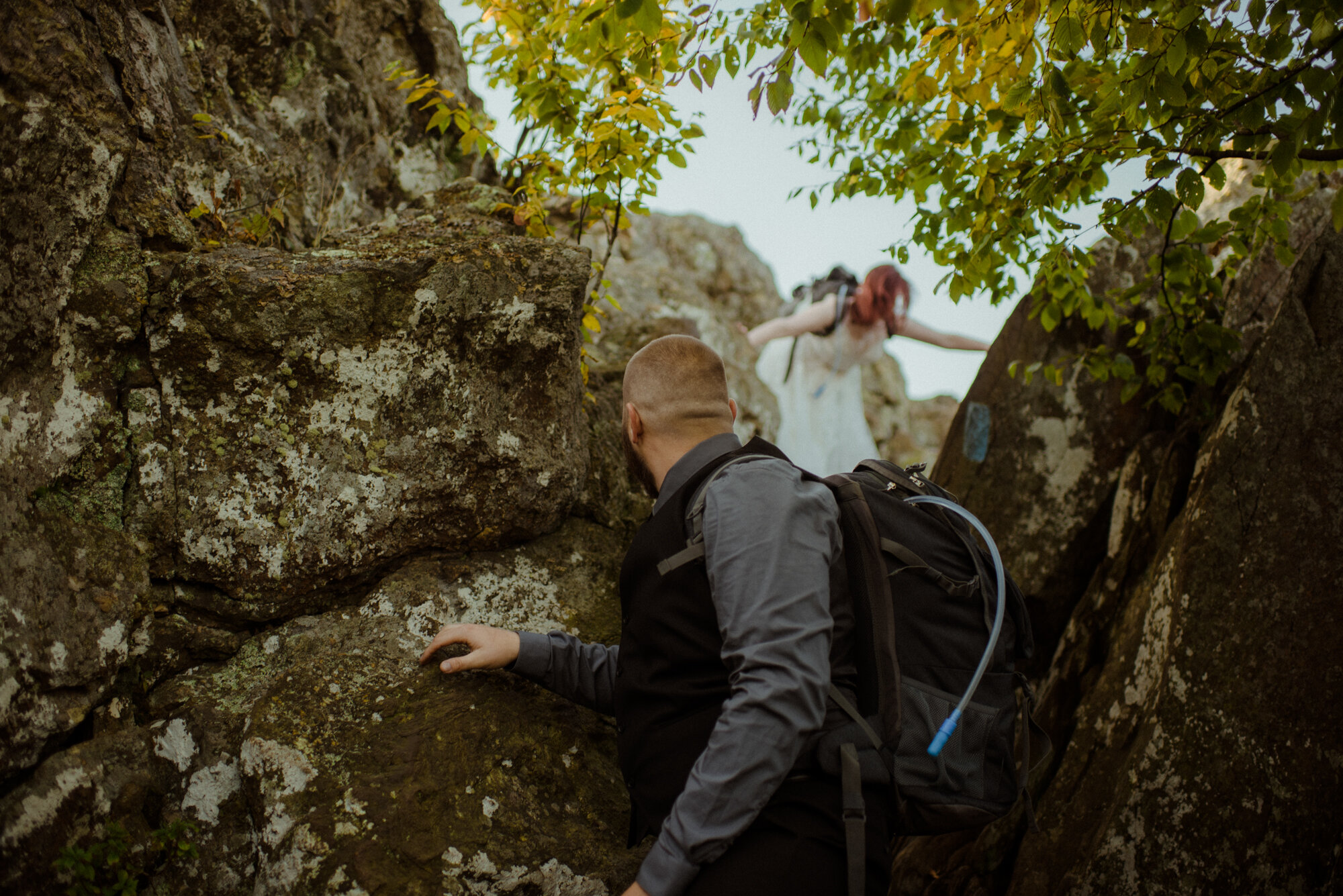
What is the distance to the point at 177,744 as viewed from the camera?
237cm

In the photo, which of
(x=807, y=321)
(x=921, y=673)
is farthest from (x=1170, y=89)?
(x=807, y=321)

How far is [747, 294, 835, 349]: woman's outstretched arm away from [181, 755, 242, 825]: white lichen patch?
4.12 metres

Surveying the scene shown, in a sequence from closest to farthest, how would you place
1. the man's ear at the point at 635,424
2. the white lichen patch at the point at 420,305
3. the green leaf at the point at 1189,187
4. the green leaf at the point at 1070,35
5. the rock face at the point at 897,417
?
the green leaf at the point at 1070,35, the man's ear at the point at 635,424, the green leaf at the point at 1189,187, the white lichen patch at the point at 420,305, the rock face at the point at 897,417

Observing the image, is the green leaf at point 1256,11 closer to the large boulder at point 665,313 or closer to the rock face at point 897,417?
the large boulder at point 665,313

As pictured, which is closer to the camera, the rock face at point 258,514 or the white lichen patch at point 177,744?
the rock face at point 258,514

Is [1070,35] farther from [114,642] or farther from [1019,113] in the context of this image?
[114,642]

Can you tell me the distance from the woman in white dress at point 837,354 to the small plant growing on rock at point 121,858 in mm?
4201

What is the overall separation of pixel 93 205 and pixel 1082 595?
5.19 meters

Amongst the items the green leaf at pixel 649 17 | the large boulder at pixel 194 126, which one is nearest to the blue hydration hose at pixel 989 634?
the green leaf at pixel 649 17

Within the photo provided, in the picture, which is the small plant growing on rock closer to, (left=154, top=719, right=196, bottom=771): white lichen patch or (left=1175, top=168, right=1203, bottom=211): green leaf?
(left=154, top=719, right=196, bottom=771): white lichen patch

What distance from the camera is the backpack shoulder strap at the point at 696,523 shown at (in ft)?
7.07

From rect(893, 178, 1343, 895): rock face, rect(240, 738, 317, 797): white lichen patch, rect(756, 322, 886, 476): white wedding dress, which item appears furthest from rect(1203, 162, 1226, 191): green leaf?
rect(240, 738, 317, 797): white lichen patch

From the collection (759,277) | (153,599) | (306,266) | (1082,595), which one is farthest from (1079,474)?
(759,277)

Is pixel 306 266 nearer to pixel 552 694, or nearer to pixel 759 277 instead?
pixel 552 694
